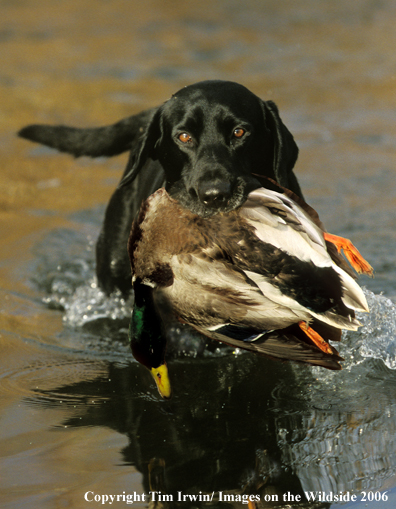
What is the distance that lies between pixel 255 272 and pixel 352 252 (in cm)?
42

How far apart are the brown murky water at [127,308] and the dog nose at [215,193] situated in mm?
855

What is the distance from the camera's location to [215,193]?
8.52 ft

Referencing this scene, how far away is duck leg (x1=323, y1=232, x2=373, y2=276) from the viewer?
257cm

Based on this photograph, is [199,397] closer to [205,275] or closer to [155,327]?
[155,327]

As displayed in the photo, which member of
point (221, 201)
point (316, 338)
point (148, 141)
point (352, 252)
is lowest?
point (316, 338)

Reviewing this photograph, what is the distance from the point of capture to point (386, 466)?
7.78 ft

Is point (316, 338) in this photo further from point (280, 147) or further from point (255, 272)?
point (280, 147)

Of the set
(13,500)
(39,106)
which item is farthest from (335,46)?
(13,500)

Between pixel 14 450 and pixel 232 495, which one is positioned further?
A: pixel 14 450

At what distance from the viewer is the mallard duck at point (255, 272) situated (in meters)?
2.42

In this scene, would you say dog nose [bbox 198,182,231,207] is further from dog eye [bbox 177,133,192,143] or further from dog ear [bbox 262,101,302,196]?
dog ear [bbox 262,101,302,196]

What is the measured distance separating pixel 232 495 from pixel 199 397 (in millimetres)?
706

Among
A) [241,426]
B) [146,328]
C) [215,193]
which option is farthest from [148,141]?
[241,426]

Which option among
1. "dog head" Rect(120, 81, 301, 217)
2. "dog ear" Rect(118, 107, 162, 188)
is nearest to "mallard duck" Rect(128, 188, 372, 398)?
"dog head" Rect(120, 81, 301, 217)
